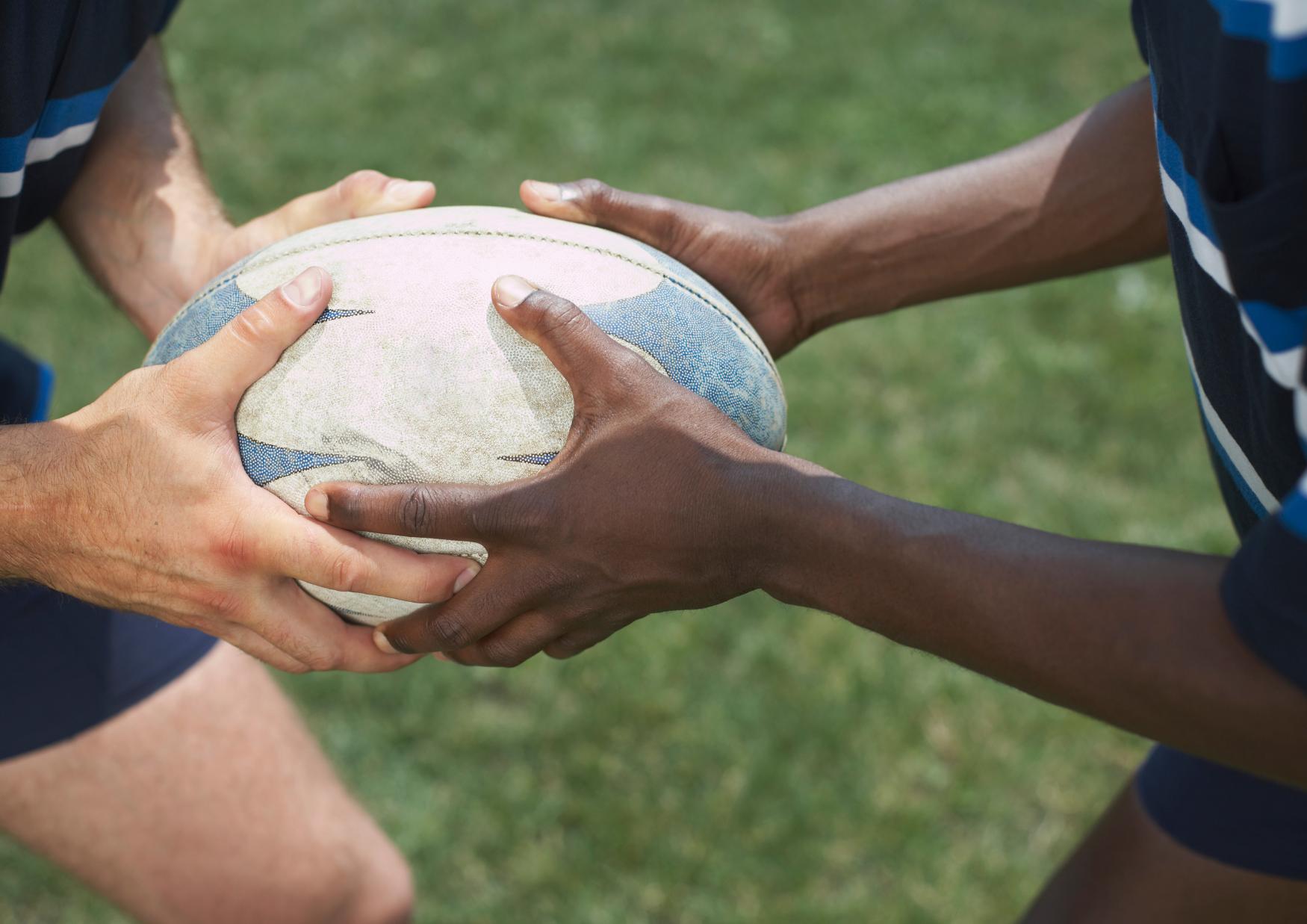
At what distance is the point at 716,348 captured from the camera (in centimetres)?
209

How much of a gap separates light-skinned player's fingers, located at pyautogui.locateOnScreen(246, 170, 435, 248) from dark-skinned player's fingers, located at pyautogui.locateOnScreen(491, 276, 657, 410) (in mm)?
507

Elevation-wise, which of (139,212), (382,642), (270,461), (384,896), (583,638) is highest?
(139,212)

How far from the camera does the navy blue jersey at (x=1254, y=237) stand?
4.50ft

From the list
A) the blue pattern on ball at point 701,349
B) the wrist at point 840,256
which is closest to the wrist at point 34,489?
the blue pattern on ball at point 701,349

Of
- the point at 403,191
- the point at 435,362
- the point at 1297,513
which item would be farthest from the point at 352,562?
the point at 1297,513

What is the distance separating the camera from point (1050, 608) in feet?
5.11

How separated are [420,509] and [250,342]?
377 mm

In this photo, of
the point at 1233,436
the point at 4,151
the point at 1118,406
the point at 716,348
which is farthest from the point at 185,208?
the point at 1118,406

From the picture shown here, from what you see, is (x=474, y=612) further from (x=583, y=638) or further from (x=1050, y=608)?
(x=1050, y=608)

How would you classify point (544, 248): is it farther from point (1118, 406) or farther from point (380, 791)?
point (1118, 406)

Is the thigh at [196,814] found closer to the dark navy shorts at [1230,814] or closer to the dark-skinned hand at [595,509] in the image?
the dark-skinned hand at [595,509]

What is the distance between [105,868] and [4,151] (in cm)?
138

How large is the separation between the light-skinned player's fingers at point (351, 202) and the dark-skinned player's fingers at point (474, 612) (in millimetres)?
765

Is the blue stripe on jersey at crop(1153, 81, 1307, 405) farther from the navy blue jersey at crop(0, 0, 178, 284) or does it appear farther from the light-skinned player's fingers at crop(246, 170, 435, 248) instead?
the navy blue jersey at crop(0, 0, 178, 284)
